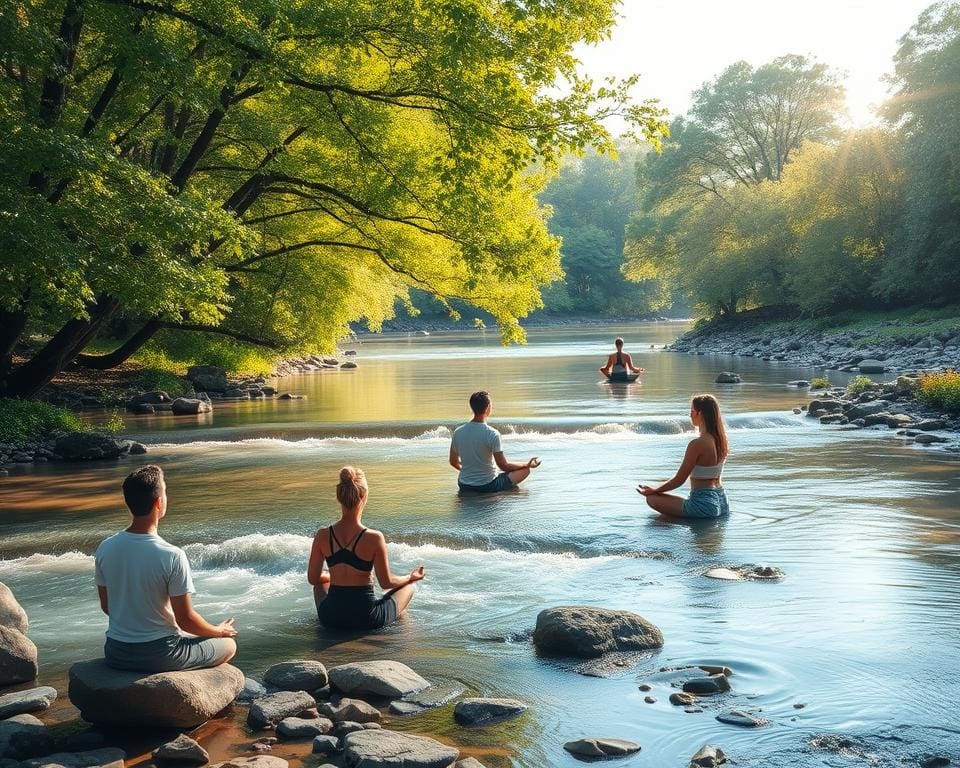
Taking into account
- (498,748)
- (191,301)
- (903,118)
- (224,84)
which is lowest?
(498,748)

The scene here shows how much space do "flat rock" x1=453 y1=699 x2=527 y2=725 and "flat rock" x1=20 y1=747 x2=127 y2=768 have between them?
6.95 feet

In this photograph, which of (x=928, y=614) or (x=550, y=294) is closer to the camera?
(x=928, y=614)

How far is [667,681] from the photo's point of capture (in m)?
7.19

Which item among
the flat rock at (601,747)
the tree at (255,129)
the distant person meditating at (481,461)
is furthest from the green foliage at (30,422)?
the flat rock at (601,747)

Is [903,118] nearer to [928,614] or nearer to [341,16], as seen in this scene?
[341,16]

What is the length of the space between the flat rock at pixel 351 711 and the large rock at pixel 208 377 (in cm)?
3033

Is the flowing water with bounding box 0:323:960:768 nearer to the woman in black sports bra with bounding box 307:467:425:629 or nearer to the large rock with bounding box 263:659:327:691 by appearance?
the woman in black sports bra with bounding box 307:467:425:629

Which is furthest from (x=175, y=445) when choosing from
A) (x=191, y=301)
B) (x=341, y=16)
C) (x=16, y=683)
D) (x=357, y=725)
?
(x=357, y=725)

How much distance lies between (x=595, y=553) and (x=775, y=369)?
32.3 m

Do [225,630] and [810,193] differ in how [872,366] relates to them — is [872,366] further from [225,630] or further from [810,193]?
[225,630]

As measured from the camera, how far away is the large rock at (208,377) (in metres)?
36.0

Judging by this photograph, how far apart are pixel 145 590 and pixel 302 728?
137 centimetres

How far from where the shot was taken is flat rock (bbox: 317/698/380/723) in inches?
259

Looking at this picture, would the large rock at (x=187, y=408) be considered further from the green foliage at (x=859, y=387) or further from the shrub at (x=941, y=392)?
the shrub at (x=941, y=392)
